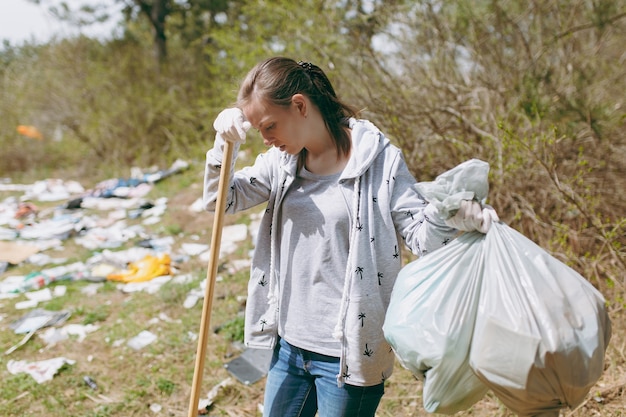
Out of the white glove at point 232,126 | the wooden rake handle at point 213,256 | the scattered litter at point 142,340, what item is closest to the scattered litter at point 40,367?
the scattered litter at point 142,340

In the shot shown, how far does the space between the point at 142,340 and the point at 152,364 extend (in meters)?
0.34

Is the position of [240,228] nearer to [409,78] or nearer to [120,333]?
[120,333]

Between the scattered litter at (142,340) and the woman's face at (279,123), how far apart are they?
253cm

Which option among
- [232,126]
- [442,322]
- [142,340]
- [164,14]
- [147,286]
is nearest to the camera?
[442,322]

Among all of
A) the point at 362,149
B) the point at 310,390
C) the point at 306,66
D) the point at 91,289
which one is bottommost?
the point at 91,289

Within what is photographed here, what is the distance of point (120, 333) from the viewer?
12.1 ft

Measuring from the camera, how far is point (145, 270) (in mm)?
4801

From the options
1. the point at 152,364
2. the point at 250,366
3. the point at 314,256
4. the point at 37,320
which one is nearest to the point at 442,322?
the point at 314,256

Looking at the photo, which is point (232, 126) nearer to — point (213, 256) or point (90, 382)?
point (213, 256)

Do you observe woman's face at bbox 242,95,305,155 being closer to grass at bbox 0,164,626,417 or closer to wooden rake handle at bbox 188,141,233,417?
wooden rake handle at bbox 188,141,233,417

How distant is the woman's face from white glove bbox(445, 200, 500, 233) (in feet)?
1.80

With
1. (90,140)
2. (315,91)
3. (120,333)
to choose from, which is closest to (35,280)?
(120,333)

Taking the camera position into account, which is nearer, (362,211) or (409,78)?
(362,211)

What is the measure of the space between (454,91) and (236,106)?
2922mm
